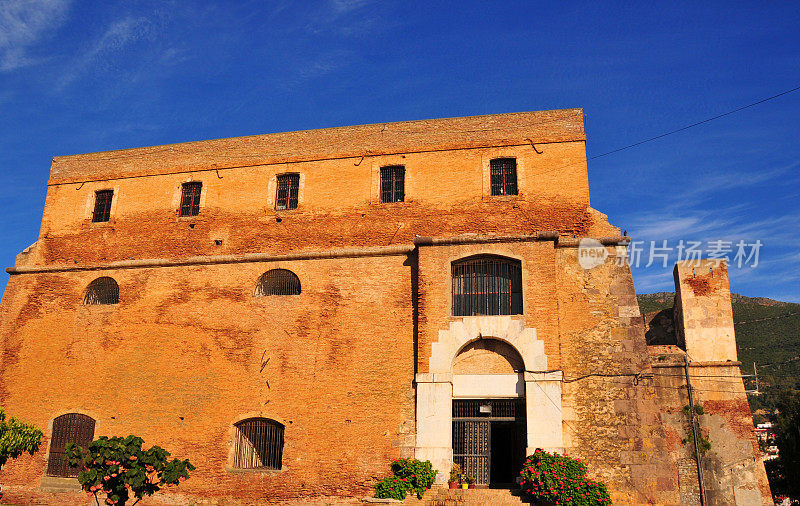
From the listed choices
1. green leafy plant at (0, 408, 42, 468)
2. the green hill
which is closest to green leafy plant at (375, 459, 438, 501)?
green leafy plant at (0, 408, 42, 468)

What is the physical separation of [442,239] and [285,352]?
5.54m

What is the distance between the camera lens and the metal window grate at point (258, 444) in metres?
17.4

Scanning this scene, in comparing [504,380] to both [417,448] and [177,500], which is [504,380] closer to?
[417,448]

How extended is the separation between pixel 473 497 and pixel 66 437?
12.5 metres

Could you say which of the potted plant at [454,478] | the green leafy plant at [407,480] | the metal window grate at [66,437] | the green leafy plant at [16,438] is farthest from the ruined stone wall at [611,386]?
the green leafy plant at [16,438]

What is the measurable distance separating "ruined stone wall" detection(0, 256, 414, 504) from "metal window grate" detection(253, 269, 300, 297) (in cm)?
21

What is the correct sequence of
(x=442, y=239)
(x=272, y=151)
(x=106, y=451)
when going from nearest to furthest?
1. (x=106, y=451)
2. (x=442, y=239)
3. (x=272, y=151)

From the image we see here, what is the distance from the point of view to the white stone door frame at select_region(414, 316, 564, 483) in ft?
50.8

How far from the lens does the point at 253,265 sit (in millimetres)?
19188

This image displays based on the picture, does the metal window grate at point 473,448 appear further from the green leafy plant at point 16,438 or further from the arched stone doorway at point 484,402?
the green leafy plant at point 16,438

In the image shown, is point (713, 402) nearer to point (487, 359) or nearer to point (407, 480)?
point (487, 359)

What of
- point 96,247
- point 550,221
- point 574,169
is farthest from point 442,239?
point 96,247

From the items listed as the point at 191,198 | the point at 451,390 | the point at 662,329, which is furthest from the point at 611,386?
the point at 191,198

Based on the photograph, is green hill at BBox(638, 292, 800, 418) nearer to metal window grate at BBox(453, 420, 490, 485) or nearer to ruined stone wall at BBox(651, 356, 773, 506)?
ruined stone wall at BBox(651, 356, 773, 506)
